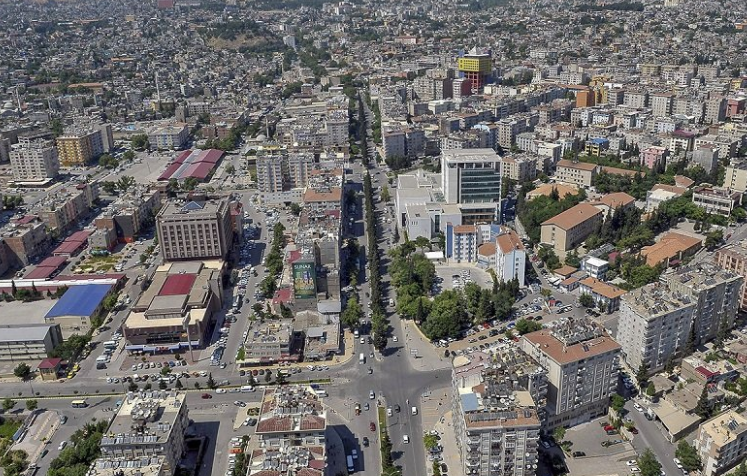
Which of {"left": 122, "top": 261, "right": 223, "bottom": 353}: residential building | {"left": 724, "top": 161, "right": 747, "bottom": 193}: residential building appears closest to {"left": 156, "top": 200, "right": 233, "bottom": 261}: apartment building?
{"left": 122, "top": 261, "right": 223, "bottom": 353}: residential building

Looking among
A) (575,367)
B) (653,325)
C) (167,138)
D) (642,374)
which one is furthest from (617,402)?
(167,138)

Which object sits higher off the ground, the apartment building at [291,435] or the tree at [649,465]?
the apartment building at [291,435]

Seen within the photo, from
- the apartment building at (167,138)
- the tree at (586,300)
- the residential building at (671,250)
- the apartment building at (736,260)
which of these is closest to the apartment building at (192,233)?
the tree at (586,300)

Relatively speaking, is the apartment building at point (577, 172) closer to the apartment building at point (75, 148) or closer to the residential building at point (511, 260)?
the residential building at point (511, 260)

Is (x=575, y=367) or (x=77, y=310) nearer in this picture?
(x=575, y=367)

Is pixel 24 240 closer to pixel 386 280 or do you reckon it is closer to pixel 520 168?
pixel 386 280

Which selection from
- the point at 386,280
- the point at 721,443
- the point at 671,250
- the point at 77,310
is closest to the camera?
the point at 721,443
